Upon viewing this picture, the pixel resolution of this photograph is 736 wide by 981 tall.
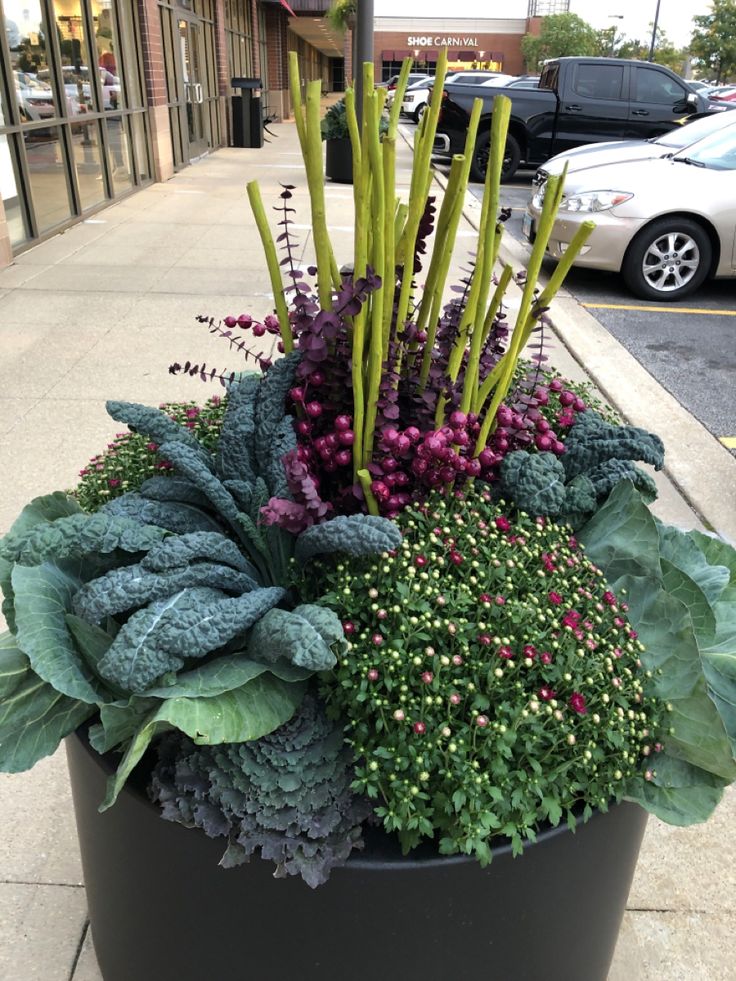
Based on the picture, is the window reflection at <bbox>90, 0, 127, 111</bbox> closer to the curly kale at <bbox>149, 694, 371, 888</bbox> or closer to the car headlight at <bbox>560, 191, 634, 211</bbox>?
the car headlight at <bbox>560, 191, 634, 211</bbox>

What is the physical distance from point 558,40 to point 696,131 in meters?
76.6

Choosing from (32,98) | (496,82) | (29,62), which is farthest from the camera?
(496,82)

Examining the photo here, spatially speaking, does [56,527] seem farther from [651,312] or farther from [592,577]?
[651,312]

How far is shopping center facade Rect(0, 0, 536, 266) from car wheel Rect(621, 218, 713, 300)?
15.9 ft

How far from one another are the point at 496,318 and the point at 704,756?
1.08 m

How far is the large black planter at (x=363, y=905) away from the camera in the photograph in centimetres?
145

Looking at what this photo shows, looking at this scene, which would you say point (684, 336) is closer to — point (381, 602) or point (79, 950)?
point (381, 602)

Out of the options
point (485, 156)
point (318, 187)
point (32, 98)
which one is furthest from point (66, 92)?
point (318, 187)

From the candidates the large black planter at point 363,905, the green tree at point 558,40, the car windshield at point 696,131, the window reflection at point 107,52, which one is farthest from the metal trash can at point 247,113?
the green tree at point 558,40

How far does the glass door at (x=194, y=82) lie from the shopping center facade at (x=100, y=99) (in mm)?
21

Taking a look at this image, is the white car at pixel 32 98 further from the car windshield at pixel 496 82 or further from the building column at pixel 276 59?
the building column at pixel 276 59

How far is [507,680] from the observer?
1486mm

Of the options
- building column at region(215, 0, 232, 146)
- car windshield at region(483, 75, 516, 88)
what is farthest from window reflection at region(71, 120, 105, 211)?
building column at region(215, 0, 232, 146)

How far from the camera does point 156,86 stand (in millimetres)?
13539
